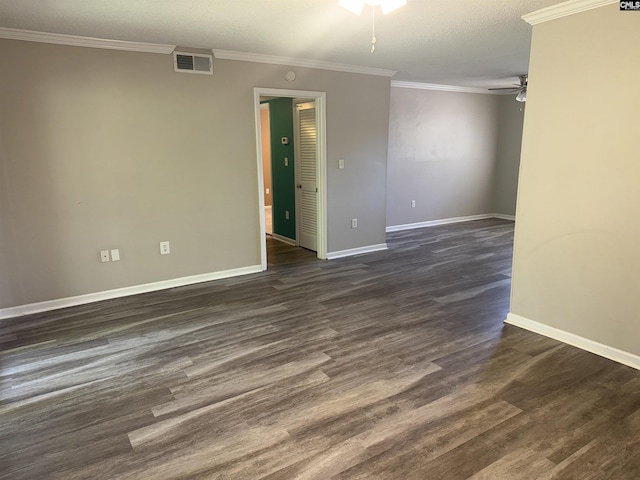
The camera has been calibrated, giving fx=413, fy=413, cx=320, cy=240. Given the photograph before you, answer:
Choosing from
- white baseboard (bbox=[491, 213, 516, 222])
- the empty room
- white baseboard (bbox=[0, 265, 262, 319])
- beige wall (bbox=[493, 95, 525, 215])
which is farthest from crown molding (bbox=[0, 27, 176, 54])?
white baseboard (bbox=[491, 213, 516, 222])

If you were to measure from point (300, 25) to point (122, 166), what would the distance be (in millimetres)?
2187

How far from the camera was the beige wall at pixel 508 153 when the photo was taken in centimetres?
807

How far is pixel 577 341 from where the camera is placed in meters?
3.13

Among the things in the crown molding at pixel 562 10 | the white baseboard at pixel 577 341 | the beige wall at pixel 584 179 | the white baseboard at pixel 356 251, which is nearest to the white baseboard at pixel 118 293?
the white baseboard at pixel 356 251

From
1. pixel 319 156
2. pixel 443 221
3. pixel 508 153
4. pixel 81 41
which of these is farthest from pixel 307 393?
pixel 508 153

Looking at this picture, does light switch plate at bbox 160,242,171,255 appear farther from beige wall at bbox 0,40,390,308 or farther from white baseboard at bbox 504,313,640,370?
white baseboard at bbox 504,313,640,370

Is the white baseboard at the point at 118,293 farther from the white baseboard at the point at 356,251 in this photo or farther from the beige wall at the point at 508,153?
the beige wall at the point at 508,153

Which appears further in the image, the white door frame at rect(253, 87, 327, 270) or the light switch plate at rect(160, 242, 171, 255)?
the white door frame at rect(253, 87, 327, 270)

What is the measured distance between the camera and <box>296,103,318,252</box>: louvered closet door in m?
5.56

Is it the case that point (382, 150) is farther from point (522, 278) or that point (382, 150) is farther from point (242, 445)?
point (242, 445)

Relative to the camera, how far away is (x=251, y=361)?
2953 mm

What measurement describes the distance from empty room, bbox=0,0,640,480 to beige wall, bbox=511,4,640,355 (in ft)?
0.05

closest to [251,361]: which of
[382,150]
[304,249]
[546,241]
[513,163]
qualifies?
[546,241]

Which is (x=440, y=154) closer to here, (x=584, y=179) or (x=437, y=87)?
(x=437, y=87)
